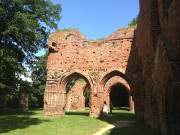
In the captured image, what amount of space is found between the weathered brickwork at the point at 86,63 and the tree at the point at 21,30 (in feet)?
7.40

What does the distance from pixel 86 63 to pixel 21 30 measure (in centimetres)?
617

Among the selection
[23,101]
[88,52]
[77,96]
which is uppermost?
[88,52]

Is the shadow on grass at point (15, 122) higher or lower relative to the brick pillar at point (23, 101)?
lower

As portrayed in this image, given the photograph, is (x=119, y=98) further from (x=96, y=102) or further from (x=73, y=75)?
(x=96, y=102)

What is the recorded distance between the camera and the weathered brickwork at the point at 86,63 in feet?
71.1

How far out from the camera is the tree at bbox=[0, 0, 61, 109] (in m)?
17.7

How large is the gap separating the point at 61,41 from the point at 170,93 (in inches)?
578

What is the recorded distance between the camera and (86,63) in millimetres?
22422

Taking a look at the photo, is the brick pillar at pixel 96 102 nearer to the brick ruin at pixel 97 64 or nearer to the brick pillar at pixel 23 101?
the brick ruin at pixel 97 64

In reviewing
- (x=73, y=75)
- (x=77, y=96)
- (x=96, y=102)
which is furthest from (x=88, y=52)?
(x=77, y=96)

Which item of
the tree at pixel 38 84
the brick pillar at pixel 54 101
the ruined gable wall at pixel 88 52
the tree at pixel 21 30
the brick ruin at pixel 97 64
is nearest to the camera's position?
the tree at pixel 21 30

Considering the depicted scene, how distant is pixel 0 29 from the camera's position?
18.2 metres

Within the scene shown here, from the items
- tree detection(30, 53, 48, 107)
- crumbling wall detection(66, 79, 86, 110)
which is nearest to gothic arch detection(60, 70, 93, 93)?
crumbling wall detection(66, 79, 86, 110)

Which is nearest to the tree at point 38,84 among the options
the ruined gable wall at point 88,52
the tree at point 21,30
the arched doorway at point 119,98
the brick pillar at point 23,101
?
the brick pillar at point 23,101
